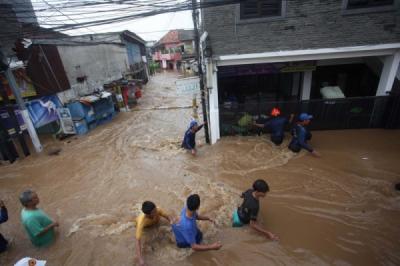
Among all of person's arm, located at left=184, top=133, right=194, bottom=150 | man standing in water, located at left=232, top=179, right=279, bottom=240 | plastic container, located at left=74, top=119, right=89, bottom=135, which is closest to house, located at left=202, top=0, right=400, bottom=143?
person's arm, located at left=184, top=133, right=194, bottom=150

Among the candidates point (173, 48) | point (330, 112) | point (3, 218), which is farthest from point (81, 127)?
point (173, 48)

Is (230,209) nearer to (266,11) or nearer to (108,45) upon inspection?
(266,11)

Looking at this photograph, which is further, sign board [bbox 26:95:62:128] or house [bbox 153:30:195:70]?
house [bbox 153:30:195:70]

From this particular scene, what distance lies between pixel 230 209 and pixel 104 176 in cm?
441

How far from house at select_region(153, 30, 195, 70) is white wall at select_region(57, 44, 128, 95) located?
68.6 ft

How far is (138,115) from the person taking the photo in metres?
13.9

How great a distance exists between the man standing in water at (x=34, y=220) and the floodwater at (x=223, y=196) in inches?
13.0

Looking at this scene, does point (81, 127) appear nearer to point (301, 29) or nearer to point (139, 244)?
point (139, 244)

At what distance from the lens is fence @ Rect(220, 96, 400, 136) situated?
25.2ft

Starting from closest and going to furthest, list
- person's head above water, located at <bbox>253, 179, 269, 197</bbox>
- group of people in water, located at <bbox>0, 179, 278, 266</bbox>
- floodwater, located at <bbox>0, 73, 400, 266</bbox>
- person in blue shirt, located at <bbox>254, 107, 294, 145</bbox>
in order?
group of people in water, located at <bbox>0, 179, 278, 266</bbox> → person's head above water, located at <bbox>253, 179, 269, 197</bbox> → floodwater, located at <bbox>0, 73, 400, 266</bbox> → person in blue shirt, located at <bbox>254, 107, 294, 145</bbox>

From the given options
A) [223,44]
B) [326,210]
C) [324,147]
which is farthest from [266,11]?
[326,210]

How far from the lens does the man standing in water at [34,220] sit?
11.9ft

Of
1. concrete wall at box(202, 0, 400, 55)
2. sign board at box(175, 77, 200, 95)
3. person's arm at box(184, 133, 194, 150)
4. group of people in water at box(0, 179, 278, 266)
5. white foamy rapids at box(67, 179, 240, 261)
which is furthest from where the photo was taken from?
person's arm at box(184, 133, 194, 150)

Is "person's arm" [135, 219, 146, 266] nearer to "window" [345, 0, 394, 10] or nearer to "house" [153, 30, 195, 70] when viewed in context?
"window" [345, 0, 394, 10]
